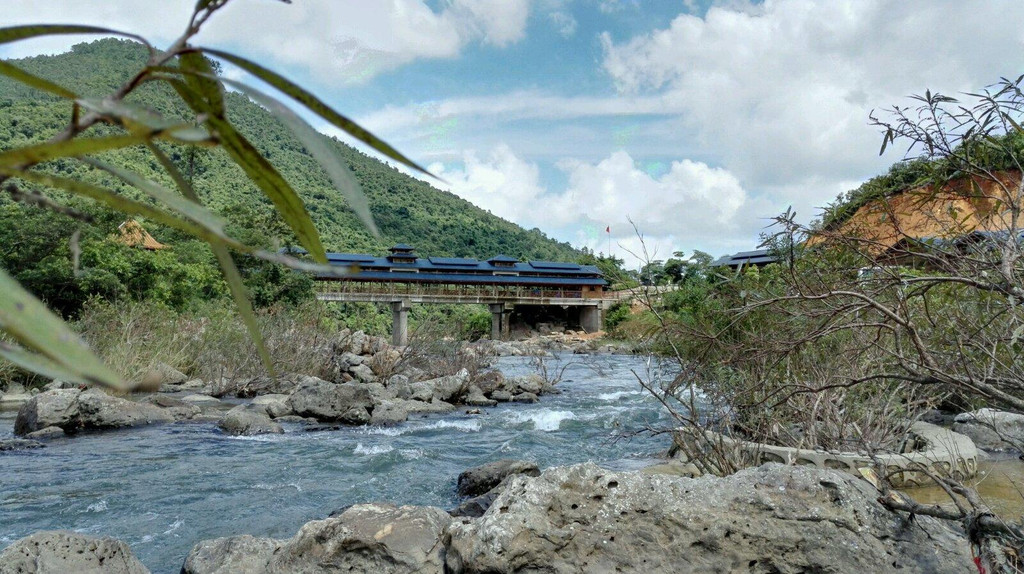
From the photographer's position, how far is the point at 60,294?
17219mm

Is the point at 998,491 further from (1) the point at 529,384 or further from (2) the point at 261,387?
(2) the point at 261,387

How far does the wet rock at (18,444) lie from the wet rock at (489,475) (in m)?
5.81

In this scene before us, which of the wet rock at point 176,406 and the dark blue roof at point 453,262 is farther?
the dark blue roof at point 453,262

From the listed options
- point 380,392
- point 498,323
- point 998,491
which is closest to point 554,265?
point 498,323

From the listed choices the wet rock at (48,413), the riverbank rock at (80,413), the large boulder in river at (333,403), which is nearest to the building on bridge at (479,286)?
the large boulder in river at (333,403)

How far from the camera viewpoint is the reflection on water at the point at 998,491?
5594 mm

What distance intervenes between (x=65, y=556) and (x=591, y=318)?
A: 135 feet

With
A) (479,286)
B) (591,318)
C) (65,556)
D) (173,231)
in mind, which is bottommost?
(65,556)

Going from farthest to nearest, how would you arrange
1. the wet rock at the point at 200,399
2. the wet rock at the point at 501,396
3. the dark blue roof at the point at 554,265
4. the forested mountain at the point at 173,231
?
1. the dark blue roof at the point at 554,265
2. the forested mountain at the point at 173,231
3. the wet rock at the point at 501,396
4. the wet rock at the point at 200,399

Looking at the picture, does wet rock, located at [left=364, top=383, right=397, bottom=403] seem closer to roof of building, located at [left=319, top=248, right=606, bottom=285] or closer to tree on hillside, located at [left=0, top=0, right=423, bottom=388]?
tree on hillside, located at [left=0, top=0, right=423, bottom=388]

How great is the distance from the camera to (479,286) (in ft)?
141

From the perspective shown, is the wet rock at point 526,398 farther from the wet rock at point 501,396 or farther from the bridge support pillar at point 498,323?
the bridge support pillar at point 498,323

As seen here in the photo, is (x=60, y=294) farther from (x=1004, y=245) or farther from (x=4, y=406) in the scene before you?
(x=1004, y=245)

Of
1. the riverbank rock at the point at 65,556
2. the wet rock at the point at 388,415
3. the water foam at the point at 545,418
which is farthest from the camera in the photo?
the water foam at the point at 545,418
